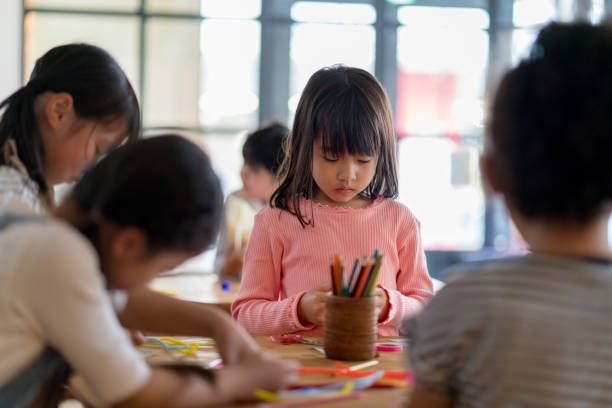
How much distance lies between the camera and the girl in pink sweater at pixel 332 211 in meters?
1.61

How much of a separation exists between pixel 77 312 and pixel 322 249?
918 mm

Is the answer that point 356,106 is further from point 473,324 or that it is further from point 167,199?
point 473,324

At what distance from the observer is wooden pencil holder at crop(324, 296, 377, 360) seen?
1.17 meters

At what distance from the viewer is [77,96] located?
4.50ft

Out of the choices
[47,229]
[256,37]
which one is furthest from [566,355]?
[256,37]

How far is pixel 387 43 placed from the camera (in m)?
4.85

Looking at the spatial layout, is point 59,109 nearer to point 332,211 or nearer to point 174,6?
point 332,211

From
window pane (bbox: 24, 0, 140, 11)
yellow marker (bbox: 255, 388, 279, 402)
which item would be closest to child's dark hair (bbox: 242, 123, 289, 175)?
window pane (bbox: 24, 0, 140, 11)

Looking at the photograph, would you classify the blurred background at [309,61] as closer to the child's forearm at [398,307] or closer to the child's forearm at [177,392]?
the child's forearm at [398,307]

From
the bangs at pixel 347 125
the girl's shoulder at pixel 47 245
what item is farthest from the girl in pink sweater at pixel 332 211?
the girl's shoulder at pixel 47 245

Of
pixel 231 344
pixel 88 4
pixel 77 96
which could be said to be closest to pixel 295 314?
pixel 231 344

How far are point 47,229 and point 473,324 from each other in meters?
0.52

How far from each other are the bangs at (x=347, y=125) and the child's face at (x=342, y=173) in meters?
0.02

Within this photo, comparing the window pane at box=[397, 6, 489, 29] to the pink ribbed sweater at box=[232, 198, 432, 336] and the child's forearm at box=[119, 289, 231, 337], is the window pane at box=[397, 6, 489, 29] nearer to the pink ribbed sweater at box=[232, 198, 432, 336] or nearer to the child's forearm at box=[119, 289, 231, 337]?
the pink ribbed sweater at box=[232, 198, 432, 336]
